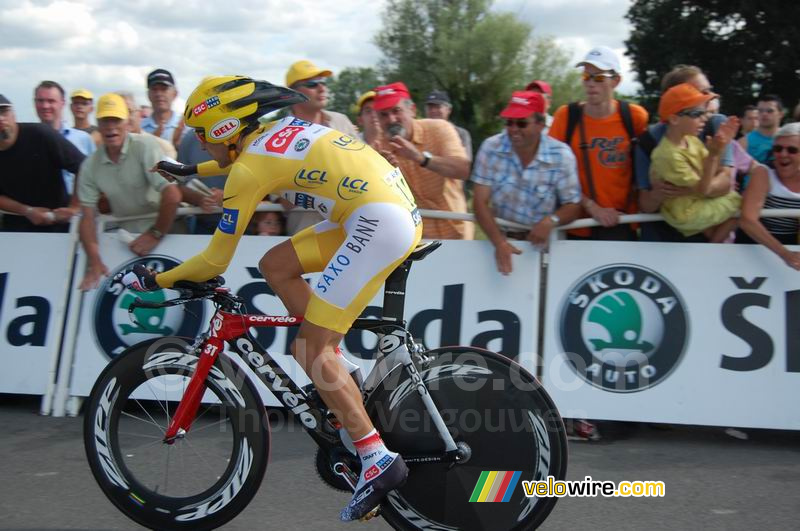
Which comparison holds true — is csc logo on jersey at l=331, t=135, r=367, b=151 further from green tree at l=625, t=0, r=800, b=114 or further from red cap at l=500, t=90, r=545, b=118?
green tree at l=625, t=0, r=800, b=114

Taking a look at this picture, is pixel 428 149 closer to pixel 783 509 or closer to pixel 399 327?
pixel 399 327

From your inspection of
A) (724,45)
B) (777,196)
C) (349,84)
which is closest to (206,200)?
(777,196)

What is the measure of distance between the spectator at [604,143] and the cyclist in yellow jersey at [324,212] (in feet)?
8.10

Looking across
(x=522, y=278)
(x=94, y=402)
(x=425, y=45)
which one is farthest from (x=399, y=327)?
(x=425, y=45)

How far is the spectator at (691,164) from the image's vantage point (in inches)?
220

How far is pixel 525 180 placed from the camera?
578 centimetres

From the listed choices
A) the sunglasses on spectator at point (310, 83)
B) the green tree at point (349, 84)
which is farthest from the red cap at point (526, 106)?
the green tree at point (349, 84)

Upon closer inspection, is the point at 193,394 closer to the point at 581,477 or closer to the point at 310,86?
the point at 581,477

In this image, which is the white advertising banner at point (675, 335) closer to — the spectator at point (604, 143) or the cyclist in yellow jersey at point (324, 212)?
the spectator at point (604, 143)

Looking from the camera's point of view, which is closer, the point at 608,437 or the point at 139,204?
the point at 608,437

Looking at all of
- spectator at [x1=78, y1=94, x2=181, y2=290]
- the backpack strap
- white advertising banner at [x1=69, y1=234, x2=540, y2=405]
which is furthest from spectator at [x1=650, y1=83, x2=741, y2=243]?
spectator at [x1=78, y1=94, x2=181, y2=290]

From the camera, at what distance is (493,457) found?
387 centimetres

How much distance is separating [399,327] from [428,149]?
9.02 ft

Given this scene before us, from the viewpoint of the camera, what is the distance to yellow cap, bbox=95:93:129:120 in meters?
6.13
